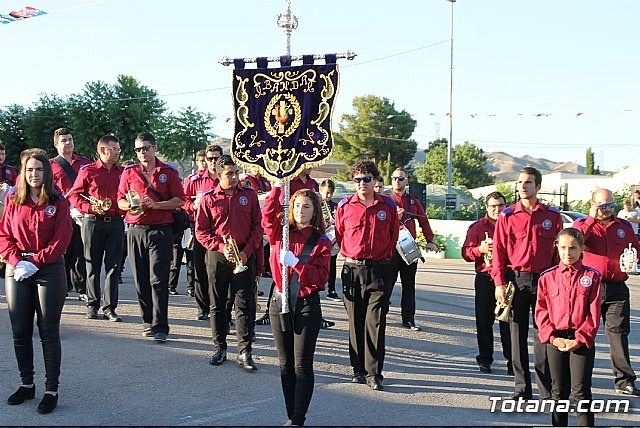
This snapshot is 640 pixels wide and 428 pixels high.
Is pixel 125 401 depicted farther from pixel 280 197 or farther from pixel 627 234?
pixel 627 234

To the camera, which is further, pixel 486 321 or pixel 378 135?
pixel 378 135

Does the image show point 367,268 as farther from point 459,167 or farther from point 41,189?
point 459,167

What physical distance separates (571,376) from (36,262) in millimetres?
4333

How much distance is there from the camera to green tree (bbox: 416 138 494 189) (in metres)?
75.8

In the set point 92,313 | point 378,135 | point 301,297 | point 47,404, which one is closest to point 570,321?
point 301,297

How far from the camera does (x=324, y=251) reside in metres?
6.13

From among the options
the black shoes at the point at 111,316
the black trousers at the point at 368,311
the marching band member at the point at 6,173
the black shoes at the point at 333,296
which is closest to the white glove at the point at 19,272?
the black trousers at the point at 368,311

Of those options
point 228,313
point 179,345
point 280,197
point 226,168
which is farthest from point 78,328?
point 280,197

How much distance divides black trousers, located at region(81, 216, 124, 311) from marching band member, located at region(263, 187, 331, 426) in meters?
4.13

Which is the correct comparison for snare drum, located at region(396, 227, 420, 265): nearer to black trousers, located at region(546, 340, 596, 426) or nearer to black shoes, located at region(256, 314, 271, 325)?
black shoes, located at region(256, 314, 271, 325)

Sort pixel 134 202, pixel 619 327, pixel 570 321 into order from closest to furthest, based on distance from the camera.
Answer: pixel 570 321 → pixel 619 327 → pixel 134 202

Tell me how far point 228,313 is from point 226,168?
62.3 inches

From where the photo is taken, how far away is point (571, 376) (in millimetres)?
5898

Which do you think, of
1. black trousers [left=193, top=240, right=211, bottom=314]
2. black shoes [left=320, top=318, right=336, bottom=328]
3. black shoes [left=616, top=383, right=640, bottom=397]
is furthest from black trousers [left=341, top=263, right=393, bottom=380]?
black shoes [left=320, top=318, right=336, bottom=328]
